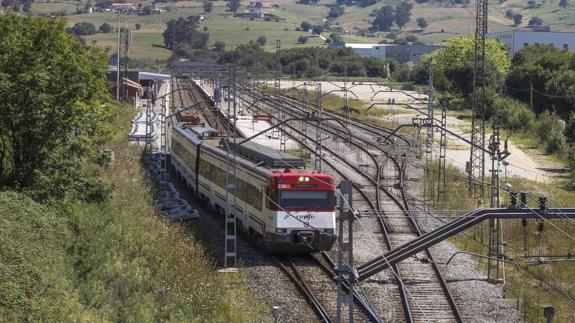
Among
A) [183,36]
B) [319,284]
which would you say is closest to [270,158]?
[319,284]

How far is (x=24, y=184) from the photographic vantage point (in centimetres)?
2397

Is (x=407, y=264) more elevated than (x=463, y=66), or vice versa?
(x=463, y=66)

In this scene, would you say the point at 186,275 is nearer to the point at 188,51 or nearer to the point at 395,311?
the point at 395,311

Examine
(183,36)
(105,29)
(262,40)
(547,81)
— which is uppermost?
(105,29)

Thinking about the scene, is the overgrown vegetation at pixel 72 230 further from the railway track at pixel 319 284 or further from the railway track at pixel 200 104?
the railway track at pixel 200 104

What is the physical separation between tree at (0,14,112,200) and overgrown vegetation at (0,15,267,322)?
27 millimetres

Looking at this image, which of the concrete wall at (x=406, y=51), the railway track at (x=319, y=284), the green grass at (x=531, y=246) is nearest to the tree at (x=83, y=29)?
the concrete wall at (x=406, y=51)

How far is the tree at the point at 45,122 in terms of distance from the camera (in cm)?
2419

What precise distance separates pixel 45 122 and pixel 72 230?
131 inches

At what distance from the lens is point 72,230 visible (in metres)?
23.0

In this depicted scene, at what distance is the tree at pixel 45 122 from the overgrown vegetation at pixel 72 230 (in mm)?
27

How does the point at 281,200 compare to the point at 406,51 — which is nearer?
the point at 281,200

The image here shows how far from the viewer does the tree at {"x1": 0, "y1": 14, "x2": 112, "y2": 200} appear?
2419 centimetres

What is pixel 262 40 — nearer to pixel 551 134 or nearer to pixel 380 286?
A: pixel 551 134
